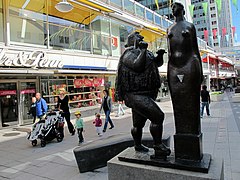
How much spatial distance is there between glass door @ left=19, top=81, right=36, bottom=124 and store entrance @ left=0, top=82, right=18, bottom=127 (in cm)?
29

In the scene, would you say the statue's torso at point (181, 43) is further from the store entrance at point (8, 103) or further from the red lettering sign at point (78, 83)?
the red lettering sign at point (78, 83)


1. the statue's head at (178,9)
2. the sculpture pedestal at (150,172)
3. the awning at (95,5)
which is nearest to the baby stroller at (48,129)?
the sculpture pedestal at (150,172)

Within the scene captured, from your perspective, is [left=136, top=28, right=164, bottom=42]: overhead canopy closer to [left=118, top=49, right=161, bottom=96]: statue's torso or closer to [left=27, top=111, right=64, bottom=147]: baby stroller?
[left=27, top=111, right=64, bottom=147]: baby stroller

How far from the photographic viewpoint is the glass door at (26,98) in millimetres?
11469

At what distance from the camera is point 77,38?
1431 centimetres

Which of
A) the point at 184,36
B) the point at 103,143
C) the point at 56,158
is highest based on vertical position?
the point at 184,36

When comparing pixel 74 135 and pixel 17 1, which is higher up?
pixel 17 1

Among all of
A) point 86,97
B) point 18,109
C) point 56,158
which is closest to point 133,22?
point 86,97

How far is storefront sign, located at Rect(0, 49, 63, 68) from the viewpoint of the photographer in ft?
31.0

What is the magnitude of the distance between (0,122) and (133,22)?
12.6 m

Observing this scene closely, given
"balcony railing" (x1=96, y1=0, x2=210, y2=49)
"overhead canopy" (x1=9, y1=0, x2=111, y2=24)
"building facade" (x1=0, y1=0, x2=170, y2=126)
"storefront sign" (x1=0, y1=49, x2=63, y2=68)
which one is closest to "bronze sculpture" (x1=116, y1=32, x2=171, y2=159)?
"building facade" (x1=0, y1=0, x2=170, y2=126)

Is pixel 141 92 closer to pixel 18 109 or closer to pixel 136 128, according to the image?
pixel 136 128

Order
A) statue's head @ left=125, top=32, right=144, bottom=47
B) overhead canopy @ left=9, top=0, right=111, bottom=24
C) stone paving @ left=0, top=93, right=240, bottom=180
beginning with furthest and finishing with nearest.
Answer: overhead canopy @ left=9, top=0, right=111, bottom=24 < stone paving @ left=0, top=93, right=240, bottom=180 < statue's head @ left=125, top=32, right=144, bottom=47

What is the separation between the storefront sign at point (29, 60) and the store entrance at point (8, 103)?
1730 mm
